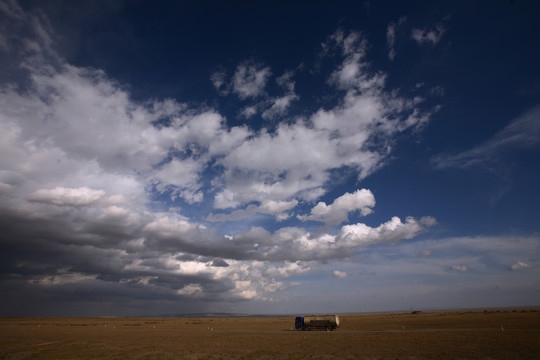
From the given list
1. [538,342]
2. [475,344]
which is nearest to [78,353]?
[475,344]

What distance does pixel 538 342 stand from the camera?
35875mm

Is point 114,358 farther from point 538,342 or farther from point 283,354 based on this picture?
point 538,342

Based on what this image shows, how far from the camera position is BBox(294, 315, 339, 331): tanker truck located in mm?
72875

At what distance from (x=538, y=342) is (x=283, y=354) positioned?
99.8 ft

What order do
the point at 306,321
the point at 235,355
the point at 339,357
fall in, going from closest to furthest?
the point at 339,357 → the point at 235,355 → the point at 306,321

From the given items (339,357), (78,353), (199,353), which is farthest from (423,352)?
(78,353)

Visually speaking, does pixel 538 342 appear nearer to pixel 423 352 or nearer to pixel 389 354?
pixel 423 352

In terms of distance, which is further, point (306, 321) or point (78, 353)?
point (306, 321)

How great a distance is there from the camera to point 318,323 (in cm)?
7406

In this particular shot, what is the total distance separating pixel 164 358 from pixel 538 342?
43.0m

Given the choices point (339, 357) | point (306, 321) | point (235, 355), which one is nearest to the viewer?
point (339, 357)

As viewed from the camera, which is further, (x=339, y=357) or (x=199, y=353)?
(x=199, y=353)

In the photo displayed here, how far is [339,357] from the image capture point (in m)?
30.5

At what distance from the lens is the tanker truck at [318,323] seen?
72.9m
